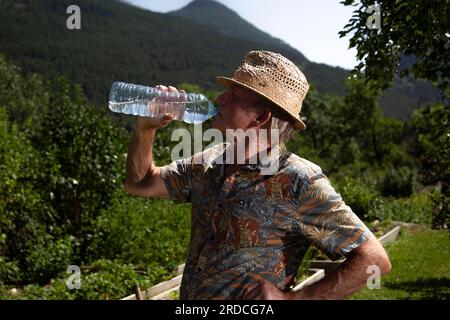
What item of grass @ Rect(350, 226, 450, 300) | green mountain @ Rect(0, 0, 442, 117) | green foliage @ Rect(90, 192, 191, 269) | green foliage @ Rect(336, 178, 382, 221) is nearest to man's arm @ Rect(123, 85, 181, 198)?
grass @ Rect(350, 226, 450, 300)

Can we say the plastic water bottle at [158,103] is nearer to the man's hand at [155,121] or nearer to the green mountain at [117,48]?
the man's hand at [155,121]

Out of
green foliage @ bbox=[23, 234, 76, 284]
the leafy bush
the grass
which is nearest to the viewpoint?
the grass

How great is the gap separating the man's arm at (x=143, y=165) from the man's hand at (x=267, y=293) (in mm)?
796

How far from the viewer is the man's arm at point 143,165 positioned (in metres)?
2.58

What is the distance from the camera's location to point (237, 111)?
7.84 ft

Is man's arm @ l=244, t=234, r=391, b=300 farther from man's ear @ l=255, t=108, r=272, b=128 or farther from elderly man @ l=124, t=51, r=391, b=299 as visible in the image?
man's ear @ l=255, t=108, r=272, b=128

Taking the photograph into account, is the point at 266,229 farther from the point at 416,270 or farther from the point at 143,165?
the point at 416,270

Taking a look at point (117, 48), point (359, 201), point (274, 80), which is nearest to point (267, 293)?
point (274, 80)

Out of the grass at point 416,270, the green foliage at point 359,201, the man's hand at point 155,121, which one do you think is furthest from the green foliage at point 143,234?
the green foliage at point 359,201

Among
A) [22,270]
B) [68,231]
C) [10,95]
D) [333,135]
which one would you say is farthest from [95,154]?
[333,135]

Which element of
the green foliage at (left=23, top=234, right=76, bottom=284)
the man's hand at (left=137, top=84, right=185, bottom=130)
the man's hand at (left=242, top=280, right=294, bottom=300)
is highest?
the man's hand at (left=137, top=84, right=185, bottom=130)

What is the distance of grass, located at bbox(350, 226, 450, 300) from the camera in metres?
8.52

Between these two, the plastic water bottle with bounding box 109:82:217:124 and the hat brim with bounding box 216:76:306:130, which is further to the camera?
the plastic water bottle with bounding box 109:82:217:124

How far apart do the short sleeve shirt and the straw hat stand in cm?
22
